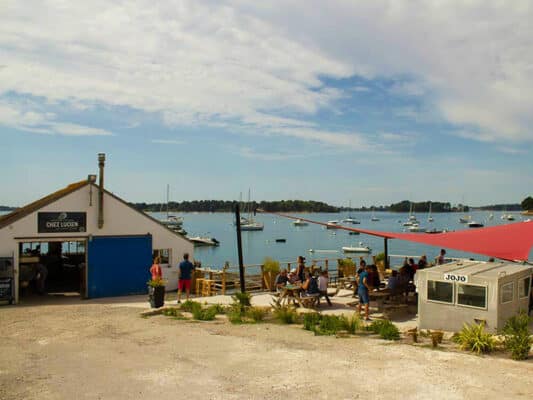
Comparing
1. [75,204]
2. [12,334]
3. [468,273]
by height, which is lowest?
[12,334]

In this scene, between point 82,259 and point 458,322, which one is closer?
point 458,322

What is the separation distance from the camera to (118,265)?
18.3m

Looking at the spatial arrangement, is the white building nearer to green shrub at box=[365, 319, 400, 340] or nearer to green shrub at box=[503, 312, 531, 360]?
green shrub at box=[365, 319, 400, 340]

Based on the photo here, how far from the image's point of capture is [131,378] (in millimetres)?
8539

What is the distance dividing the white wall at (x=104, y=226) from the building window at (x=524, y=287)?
1206 cm

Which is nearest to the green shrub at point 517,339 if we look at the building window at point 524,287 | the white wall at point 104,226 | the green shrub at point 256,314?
the building window at point 524,287

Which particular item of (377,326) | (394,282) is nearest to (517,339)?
(377,326)

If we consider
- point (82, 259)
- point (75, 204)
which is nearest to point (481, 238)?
point (75, 204)

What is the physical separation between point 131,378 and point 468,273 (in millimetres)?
7297

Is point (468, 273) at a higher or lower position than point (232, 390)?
higher

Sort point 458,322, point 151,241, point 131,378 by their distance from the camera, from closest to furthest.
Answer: point 131,378 < point 458,322 < point 151,241

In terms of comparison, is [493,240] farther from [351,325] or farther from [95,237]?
[95,237]

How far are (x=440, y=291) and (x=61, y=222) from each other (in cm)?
1193

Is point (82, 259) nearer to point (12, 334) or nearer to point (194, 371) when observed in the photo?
point (12, 334)
